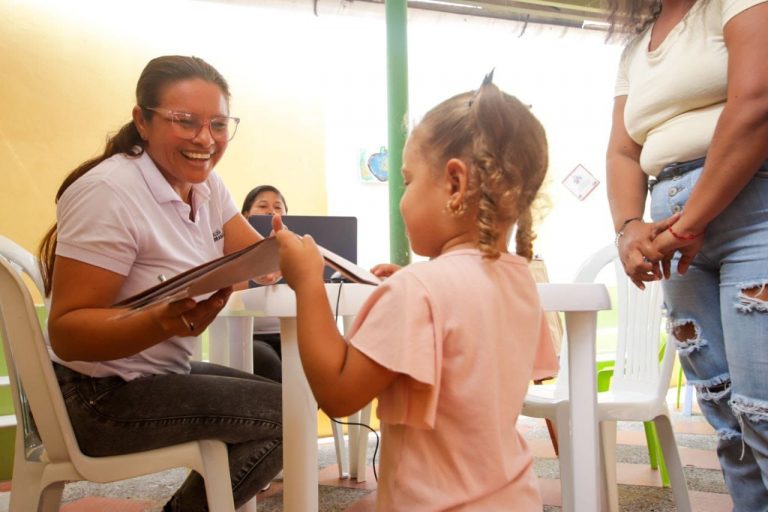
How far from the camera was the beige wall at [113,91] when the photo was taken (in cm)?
287

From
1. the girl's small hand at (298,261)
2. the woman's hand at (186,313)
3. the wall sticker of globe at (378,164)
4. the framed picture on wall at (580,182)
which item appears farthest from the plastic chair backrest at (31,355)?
the framed picture on wall at (580,182)

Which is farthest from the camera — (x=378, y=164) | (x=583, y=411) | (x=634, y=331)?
(x=378, y=164)

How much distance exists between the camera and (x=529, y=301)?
87cm

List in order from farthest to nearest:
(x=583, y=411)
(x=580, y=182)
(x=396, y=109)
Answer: (x=580, y=182), (x=396, y=109), (x=583, y=411)

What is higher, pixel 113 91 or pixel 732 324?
pixel 113 91

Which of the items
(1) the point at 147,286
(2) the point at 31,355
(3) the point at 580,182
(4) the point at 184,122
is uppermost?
(3) the point at 580,182

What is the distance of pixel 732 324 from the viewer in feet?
3.31

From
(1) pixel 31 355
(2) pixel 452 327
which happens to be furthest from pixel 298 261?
(1) pixel 31 355

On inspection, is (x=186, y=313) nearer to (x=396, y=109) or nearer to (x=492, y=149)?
(x=492, y=149)

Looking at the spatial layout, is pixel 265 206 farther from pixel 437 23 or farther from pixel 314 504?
pixel 314 504

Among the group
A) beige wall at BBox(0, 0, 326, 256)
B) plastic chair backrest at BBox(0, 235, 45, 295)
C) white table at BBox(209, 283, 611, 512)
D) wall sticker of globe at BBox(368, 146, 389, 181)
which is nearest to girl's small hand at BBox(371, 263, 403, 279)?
white table at BBox(209, 283, 611, 512)

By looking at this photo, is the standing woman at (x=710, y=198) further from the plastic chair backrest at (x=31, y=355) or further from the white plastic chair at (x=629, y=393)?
the plastic chair backrest at (x=31, y=355)

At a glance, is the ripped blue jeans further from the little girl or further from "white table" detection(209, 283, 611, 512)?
the little girl

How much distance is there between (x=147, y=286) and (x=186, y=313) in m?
0.19
